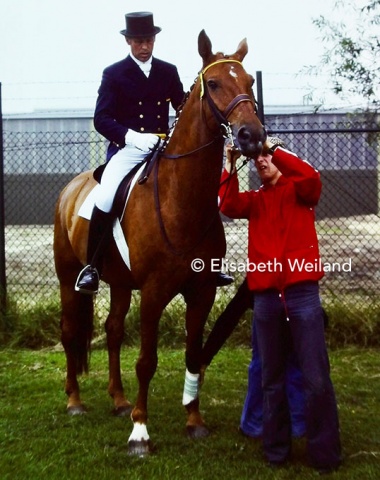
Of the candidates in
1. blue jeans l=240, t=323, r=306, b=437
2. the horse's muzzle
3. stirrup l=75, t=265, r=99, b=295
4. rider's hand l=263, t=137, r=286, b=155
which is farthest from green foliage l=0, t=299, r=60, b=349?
the horse's muzzle

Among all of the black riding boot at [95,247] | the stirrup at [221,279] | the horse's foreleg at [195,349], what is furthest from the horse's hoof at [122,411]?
the stirrup at [221,279]

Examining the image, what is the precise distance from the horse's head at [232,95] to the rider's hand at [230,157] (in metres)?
0.16

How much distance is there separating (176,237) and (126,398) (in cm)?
193

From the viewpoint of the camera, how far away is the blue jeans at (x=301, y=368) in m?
4.10

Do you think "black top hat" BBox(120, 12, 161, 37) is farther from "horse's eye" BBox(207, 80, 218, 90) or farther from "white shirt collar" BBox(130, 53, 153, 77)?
"horse's eye" BBox(207, 80, 218, 90)

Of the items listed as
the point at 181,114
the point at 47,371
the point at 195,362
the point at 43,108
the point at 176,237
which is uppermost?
the point at 43,108

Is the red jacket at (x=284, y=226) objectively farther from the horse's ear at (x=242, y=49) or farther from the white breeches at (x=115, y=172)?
the white breeches at (x=115, y=172)

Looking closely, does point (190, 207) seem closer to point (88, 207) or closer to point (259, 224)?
point (259, 224)

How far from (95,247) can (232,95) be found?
5.85 feet

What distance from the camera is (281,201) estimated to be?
14.0 feet

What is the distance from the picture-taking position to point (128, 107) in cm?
511

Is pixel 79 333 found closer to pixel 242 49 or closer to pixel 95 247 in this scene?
pixel 95 247

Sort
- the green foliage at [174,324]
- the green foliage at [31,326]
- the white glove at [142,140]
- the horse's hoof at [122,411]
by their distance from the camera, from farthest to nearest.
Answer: the green foliage at [31,326] < the green foliage at [174,324] < the horse's hoof at [122,411] < the white glove at [142,140]

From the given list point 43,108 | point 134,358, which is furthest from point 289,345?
point 43,108
